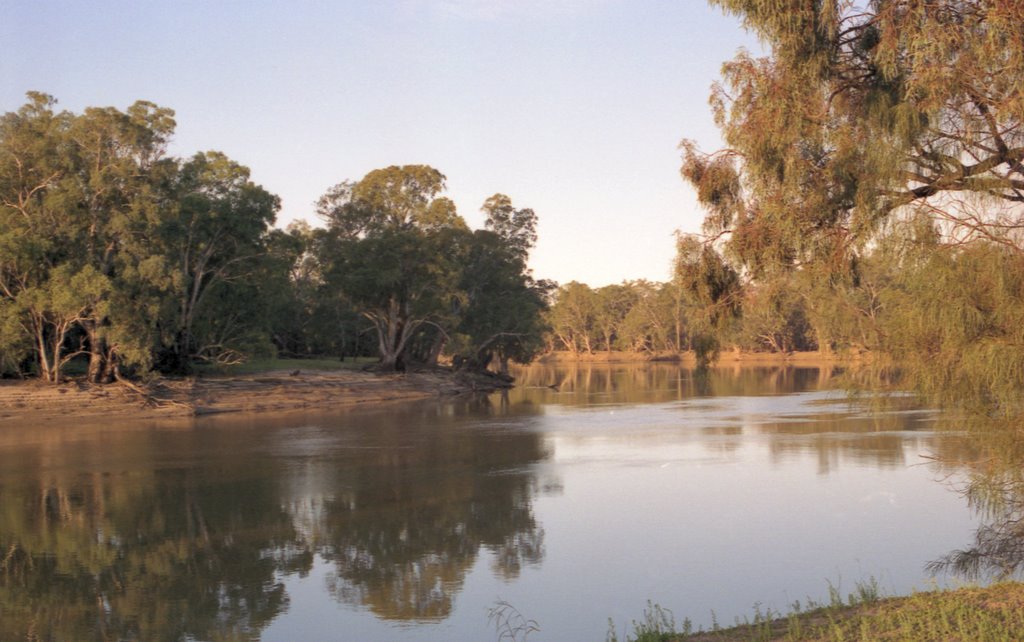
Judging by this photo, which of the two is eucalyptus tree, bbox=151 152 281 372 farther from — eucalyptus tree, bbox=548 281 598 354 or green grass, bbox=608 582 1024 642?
eucalyptus tree, bbox=548 281 598 354

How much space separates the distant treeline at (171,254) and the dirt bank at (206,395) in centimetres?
135

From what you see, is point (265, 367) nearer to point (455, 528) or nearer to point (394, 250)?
point (394, 250)

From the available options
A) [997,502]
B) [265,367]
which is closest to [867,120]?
[997,502]

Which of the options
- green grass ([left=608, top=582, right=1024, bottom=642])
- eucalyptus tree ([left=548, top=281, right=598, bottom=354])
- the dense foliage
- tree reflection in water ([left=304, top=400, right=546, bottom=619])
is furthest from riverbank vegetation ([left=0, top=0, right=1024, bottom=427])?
eucalyptus tree ([left=548, top=281, right=598, bottom=354])

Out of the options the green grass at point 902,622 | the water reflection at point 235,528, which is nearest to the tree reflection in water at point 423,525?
the water reflection at point 235,528

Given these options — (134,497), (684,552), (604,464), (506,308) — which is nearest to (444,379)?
(506,308)

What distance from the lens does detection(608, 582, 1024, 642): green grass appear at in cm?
728

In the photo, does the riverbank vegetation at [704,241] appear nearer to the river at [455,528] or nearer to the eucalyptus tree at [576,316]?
the river at [455,528]

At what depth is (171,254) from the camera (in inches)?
1620

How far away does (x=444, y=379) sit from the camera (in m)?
58.6

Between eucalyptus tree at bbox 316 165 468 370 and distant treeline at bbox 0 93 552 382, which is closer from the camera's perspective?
distant treeline at bbox 0 93 552 382

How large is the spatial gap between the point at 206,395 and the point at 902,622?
122ft

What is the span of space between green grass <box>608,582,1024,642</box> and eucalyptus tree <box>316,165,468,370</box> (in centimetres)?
4470

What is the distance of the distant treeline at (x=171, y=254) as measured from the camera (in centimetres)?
3612
